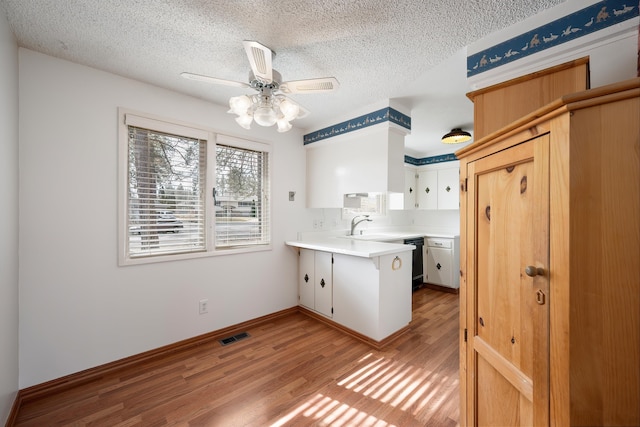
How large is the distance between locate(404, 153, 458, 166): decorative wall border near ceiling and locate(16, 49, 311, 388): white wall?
355 cm

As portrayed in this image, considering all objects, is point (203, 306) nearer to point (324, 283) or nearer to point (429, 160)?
point (324, 283)

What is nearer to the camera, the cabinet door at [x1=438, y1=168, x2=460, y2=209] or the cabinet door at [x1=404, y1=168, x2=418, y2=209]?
the cabinet door at [x1=438, y1=168, x2=460, y2=209]

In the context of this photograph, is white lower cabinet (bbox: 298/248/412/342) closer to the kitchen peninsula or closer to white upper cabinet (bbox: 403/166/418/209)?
the kitchen peninsula

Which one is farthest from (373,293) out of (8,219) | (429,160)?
(429,160)

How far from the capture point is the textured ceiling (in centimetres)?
133

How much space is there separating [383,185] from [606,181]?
1975 millimetres

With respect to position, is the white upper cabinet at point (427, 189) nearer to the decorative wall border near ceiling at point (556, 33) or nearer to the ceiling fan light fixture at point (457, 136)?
the ceiling fan light fixture at point (457, 136)

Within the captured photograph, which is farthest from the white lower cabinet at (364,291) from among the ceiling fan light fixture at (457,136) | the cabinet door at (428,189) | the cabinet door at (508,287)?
the cabinet door at (428,189)

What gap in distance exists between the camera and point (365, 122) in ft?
8.73

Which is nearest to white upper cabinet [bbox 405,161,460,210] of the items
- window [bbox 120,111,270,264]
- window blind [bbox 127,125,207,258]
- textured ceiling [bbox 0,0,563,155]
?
textured ceiling [bbox 0,0,563,155]

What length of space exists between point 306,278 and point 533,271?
103 inches

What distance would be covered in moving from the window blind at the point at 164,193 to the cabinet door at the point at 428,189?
3842mm

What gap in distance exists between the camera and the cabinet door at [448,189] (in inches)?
168

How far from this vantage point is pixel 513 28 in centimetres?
143
